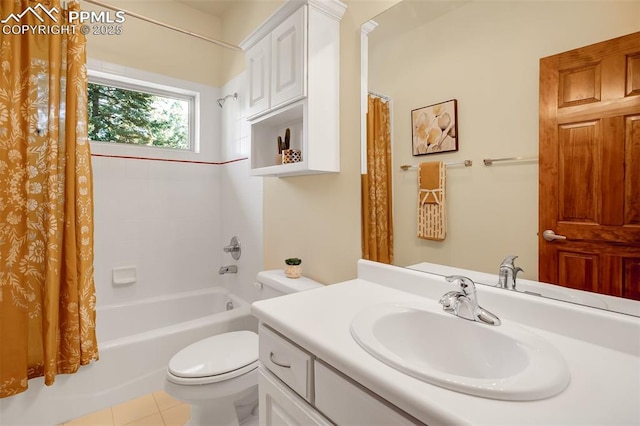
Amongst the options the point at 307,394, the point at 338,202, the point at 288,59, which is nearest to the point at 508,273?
the point at 307,394

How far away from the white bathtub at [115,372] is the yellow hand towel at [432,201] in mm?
1335

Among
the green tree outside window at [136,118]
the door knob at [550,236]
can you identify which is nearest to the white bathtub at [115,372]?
the green tree outside window at [136,118]

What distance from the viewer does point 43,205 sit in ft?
4.91

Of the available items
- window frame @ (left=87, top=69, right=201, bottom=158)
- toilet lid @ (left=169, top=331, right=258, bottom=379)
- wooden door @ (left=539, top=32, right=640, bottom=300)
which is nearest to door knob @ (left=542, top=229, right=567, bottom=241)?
wooden door @ (left=539, top=32, right=640, bottom=300)

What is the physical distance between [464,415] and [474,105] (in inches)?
34.4

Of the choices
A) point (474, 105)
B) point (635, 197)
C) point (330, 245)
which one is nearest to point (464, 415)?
point (635, 197)

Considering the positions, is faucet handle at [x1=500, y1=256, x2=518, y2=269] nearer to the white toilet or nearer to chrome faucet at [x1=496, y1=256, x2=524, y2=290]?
chrome faucet at [x1=496, y1=256, x2=524, y2=290]

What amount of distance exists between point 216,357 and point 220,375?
0.40ft

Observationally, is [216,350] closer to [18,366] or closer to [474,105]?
[18,366]

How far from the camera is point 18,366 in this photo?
140 cm

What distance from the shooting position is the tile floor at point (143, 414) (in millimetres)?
1567

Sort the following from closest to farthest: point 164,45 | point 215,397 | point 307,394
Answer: point 307,394, point 215,397, point 164,45

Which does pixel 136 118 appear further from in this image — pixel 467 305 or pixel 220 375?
pixel 467 305

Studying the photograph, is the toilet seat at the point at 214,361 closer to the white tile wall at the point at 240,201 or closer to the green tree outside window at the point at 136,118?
the white tile wall at the point at 240,201
